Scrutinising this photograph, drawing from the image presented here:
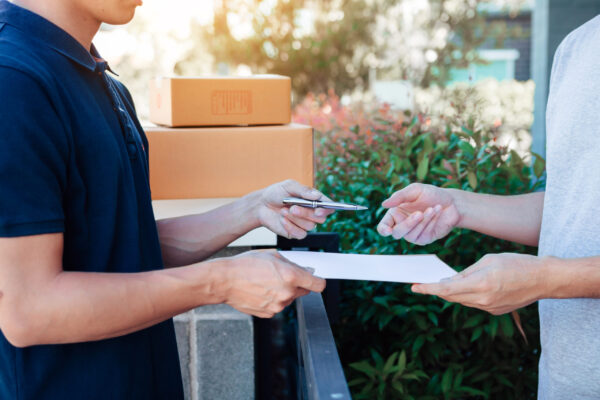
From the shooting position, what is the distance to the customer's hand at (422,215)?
182 centimetres

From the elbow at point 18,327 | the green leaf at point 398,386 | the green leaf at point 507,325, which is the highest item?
the elbow at point 18,327

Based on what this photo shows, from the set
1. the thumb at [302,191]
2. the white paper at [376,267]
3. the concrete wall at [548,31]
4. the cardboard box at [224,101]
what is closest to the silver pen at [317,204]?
the thumb at [302,191]

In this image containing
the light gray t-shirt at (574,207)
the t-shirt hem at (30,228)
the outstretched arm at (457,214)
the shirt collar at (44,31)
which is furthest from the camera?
the outstretched arm at (457,214)

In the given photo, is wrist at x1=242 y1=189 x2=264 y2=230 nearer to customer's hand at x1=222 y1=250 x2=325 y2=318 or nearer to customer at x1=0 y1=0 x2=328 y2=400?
customer at x1=0 y1=0 x2=328 y2=400

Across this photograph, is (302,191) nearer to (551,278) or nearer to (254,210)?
(254,210)

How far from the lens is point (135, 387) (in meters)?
1.28

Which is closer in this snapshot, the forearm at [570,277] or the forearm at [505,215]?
the forearm at [570,277]

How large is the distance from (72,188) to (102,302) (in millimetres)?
231

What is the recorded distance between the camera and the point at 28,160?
1003 millimetres

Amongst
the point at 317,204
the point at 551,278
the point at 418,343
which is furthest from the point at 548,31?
the point at 551,278

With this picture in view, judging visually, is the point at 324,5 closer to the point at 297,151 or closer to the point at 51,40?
the point at 297,151

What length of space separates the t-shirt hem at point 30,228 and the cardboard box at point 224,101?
1035 mm

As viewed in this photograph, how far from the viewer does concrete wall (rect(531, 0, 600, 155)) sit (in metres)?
6.96

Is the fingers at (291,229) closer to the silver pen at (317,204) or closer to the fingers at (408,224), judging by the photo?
the silver pen at (317,204)
